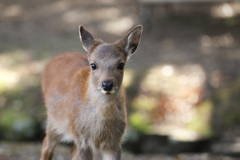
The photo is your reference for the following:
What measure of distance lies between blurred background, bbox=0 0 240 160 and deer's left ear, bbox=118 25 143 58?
9.24ft

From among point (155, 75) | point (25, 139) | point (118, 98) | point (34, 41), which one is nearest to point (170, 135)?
point (155, 75)

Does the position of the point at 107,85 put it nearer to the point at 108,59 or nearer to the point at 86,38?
the point at 108,59

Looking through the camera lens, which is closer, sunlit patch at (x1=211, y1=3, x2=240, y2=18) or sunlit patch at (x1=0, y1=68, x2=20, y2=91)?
sunlit patch at (x1=0, y1=68, x2=20, y2=91)

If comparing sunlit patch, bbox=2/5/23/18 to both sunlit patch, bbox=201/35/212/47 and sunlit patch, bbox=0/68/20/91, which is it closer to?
sunlit patch, bbox=0/68/20/91

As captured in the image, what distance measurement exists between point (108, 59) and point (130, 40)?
0.54 metres

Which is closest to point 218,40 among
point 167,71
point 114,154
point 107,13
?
point 167,71

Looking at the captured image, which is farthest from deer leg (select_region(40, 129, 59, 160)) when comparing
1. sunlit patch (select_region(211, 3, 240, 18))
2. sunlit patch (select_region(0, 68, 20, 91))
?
sunlit patch (select_region(211, 3, 240, 18))

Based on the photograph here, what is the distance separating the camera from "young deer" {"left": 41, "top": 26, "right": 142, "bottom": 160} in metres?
4.63

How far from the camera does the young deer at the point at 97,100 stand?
15.2 feet

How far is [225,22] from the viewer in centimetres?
1296

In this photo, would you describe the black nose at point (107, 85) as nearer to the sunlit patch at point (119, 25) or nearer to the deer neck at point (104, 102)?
the deer neck at point (104, 102)

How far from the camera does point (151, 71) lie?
10547 mm

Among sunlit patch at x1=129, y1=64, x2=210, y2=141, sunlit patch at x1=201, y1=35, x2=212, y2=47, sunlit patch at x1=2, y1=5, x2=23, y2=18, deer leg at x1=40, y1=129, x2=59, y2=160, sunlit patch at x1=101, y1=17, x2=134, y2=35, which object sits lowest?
deer leg at x1=40, y1=129, x2=59, y2=160

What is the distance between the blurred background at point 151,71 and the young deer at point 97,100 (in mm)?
2028
